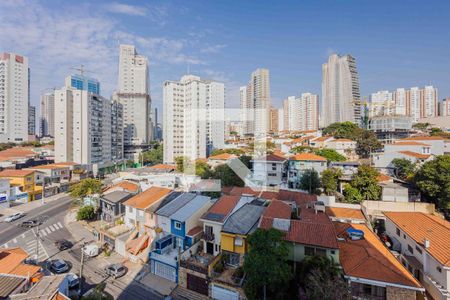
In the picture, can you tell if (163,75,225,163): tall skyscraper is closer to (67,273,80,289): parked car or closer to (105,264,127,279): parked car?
(105,264,127,279): parked car

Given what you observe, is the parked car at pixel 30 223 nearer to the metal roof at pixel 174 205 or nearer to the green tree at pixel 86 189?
the green tree at pixel 86 189

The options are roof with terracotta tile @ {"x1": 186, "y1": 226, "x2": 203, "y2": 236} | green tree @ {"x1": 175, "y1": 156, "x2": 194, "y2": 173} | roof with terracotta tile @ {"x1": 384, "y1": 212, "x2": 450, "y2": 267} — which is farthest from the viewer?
green tree @ {"x1": 175, "y1": 156, "x2": 194, "y2": 173}

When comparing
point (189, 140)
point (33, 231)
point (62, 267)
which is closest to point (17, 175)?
point (33, 231)

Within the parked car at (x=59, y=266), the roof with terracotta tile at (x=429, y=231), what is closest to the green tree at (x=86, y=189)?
the parked car at (x=59, y=266)

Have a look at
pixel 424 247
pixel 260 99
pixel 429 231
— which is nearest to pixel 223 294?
pixel 424 247

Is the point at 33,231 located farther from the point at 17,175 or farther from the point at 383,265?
the point at 383,265

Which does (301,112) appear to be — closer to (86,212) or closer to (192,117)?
(192,117)

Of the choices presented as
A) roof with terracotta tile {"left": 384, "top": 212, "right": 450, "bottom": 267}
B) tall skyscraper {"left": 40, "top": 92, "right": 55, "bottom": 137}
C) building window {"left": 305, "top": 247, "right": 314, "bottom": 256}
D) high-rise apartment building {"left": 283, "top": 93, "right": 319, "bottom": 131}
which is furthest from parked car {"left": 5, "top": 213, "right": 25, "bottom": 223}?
tall skyscraper {"left": 40, "top": 92, "right": 55, "bottom": 137}
